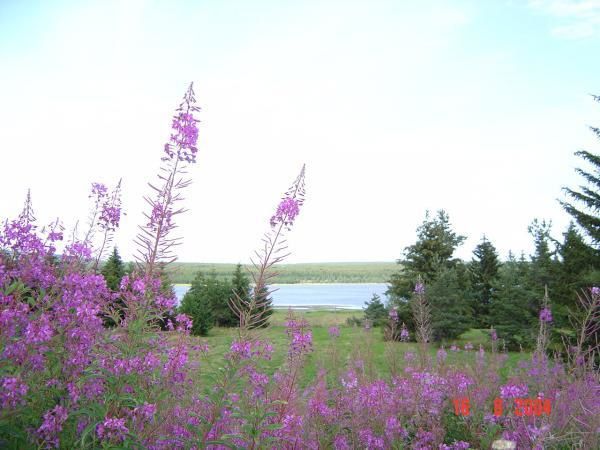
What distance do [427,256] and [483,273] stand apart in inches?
265

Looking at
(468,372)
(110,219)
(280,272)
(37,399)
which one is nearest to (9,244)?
(110,219)

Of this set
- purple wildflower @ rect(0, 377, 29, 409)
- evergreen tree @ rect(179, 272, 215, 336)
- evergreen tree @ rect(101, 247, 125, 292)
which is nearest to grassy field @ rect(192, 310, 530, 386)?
evergreen tree @ rect(179, 272, 215, 336)

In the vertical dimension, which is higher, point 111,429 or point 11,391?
point 11,391

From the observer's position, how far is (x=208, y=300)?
26938mm

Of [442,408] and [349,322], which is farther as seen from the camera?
[349,322]

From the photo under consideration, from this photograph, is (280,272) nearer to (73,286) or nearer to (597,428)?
(73,286)

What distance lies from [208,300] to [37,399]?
24486mm

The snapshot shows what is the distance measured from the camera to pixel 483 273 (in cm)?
3150
